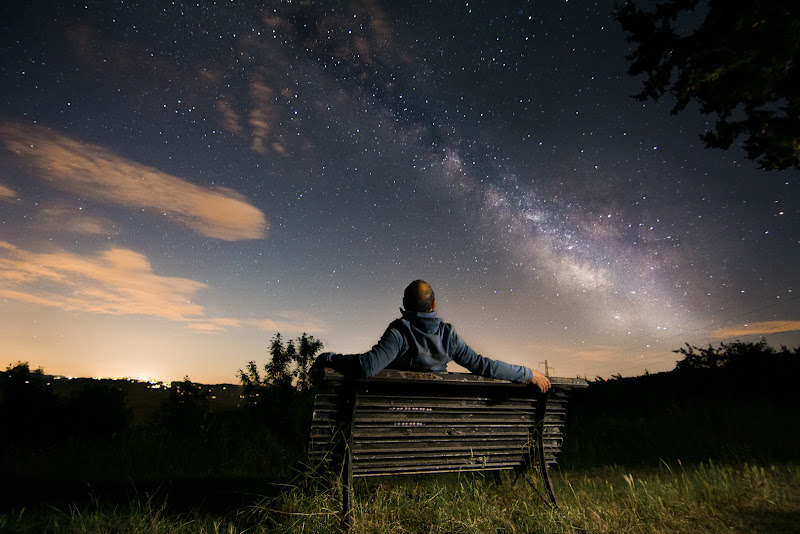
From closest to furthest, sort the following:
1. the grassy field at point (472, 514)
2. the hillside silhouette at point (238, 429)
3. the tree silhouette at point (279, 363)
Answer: the grassy field at point (472, 514) → the hillside silhouette at point (238, 429) → the tree silhouette at point (279, 363)

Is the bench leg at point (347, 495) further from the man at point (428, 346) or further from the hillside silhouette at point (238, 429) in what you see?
the hillside silhouette at point (238, 429)

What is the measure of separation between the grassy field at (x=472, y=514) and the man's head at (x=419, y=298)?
1.33 metres

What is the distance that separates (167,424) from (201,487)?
481 cm

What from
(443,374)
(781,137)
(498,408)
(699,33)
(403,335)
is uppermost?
(699,33)

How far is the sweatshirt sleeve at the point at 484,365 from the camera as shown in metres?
2.88

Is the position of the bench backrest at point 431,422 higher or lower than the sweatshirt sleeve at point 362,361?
lower

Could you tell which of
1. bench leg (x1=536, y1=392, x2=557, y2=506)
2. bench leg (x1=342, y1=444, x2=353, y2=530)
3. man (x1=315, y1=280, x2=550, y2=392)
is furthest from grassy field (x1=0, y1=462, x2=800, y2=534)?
man (x1=315, y1=280, x2=550, y2=392)

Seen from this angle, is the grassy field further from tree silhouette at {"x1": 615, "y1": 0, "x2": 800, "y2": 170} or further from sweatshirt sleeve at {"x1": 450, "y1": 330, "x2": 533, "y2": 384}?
tree silhouette at {"x1": 615, "y1": 0, "x2": 800, "y2": 170}

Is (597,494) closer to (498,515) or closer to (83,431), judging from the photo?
(498,515)

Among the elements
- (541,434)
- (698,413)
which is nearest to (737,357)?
(698,413)

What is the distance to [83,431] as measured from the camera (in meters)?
8.82

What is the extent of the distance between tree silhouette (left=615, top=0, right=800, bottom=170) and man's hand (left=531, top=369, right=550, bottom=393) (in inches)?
300

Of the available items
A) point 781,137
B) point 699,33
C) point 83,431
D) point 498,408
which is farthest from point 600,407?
point 83,431

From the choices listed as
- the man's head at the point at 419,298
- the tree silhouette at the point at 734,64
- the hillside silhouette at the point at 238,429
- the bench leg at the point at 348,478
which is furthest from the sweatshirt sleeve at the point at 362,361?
the tree silhouette at the point at 734,64
